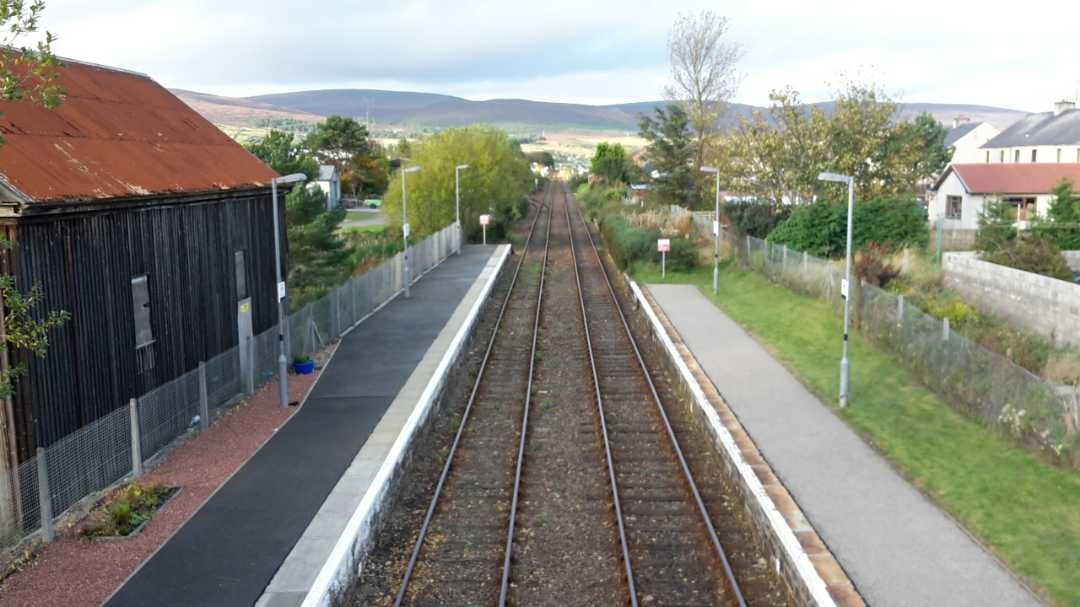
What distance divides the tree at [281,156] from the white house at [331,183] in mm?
51097

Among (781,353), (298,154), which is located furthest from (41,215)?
(298,154)

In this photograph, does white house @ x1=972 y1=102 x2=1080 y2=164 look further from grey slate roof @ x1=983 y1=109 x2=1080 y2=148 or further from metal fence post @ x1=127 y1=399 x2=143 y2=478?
metal fence post @ x1=127 y1=399 x2=143 y2=478

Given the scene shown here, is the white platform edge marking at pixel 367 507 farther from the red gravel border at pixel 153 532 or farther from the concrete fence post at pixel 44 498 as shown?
the concrete fence post at pixel 44 498

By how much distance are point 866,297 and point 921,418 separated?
280 inches

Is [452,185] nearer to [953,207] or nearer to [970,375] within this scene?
[953,207]

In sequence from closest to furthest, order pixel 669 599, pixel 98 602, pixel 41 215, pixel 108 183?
pixel 98 602
pixel 669 599
pixel 41 215
pixel 108 183

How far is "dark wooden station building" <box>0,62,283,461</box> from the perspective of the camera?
13.2 metres

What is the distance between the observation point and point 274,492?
13.7m

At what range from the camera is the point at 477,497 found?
1466 cm

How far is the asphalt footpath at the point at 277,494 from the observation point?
10.7 metres

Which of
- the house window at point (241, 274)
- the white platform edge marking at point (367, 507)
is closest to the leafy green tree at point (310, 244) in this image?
the house window at point (241, 274)

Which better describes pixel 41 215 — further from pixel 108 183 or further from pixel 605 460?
pixel 605 460

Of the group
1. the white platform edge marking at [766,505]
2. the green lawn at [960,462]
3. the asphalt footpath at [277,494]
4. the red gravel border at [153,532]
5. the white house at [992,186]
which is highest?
the white house at [992,186]

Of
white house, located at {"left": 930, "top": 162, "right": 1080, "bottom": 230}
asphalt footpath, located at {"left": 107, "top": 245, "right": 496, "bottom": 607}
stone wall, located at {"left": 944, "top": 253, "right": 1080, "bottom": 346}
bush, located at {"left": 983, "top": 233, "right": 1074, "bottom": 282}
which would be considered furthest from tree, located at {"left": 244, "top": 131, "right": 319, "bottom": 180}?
white house, located at {"left": 930, "top": 162, "right": 1080, "bottom": 230}
